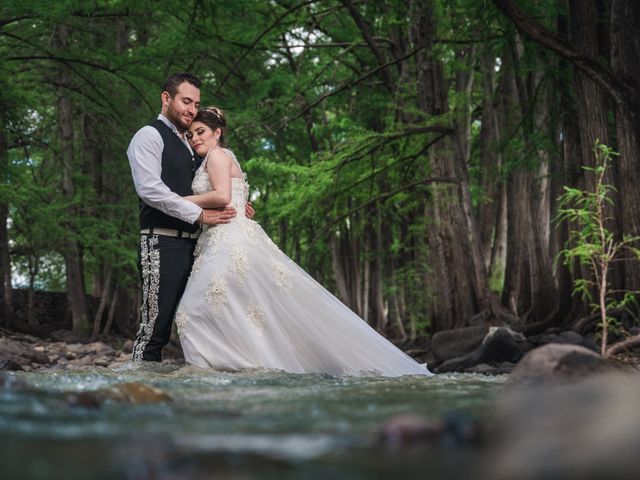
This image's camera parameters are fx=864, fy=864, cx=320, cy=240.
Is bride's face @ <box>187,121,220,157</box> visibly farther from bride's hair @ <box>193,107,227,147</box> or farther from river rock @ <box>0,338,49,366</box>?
river rock @ <box>0,338,49,366</box>

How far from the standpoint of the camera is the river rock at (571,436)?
2.26 metres

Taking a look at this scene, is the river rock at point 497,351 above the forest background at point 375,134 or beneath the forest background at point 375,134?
beneath

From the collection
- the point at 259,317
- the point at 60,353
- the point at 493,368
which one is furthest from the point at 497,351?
the point at 60,353

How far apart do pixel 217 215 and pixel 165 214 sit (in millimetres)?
440

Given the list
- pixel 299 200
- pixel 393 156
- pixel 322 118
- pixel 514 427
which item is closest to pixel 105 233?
pixel 299 200

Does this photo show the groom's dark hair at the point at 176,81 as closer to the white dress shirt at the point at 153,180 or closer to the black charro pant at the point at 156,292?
the white dress shirt at the point at 153,180

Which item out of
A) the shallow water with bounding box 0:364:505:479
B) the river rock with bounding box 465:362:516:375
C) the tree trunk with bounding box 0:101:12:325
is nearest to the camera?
the shallow water with bounding box 0:364:505:479

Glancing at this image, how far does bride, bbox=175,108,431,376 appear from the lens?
719 centimetres

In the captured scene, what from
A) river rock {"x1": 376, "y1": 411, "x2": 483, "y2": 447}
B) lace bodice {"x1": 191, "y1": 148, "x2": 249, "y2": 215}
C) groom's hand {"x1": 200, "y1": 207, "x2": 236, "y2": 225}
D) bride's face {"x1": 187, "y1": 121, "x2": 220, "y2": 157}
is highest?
bride's face {"x1": 187, "y1": 121, "x2": 220, "y2": 157}

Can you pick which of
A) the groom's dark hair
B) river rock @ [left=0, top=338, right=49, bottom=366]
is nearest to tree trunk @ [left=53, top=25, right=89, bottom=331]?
river rock @ [left=0, top=338, right=49, bottom=366]

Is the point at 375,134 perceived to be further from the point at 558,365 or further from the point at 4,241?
the point at 558,365

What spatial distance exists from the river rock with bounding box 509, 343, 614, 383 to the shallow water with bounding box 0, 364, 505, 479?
0.91 ft

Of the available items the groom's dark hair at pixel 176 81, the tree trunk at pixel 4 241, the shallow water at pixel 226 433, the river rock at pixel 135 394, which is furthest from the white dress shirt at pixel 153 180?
the tree trunk at pixel 4 241

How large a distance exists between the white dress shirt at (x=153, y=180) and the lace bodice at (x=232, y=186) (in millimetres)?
309
